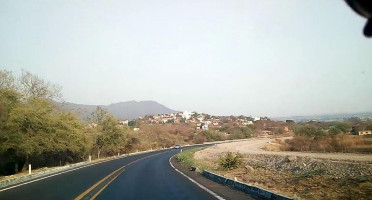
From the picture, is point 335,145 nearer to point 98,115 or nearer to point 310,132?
point 310,132

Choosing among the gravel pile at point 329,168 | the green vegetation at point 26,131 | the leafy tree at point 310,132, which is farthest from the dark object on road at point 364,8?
the leafy tree at point 310,132

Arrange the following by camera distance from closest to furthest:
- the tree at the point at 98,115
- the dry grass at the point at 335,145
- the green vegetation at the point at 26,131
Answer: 1. the green vegetation at the point at 26,131
2. the dry grass at the point at 335,145
3. the tree at the point at 98,115

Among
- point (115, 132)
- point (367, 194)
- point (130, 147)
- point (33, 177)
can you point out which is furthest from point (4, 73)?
point (130, 147)

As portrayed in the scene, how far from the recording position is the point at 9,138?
105ft

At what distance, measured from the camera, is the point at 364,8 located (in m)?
3.43

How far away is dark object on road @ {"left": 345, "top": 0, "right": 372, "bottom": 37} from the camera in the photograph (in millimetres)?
3416

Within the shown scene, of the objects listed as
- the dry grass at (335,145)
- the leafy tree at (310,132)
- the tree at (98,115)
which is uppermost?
the tree at (98,115)

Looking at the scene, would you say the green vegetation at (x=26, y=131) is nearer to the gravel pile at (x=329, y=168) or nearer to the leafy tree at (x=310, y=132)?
the gravel pile at (x=329, y=168)

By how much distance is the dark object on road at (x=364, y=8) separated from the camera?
11.2 feet

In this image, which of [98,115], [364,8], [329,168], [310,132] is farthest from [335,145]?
[364,8]

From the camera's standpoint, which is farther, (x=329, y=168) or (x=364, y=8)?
(x=329, y=168)

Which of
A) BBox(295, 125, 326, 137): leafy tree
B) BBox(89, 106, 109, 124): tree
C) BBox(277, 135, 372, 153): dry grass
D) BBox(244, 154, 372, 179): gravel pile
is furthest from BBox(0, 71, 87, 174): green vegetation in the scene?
BBox(295, 125, 326, 137): leafy tree

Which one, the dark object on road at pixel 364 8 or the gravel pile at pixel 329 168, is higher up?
the dark object on road at pixel 364 8

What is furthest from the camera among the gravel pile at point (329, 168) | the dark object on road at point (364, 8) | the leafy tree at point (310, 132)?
the leafy tree at point (310, 132)
